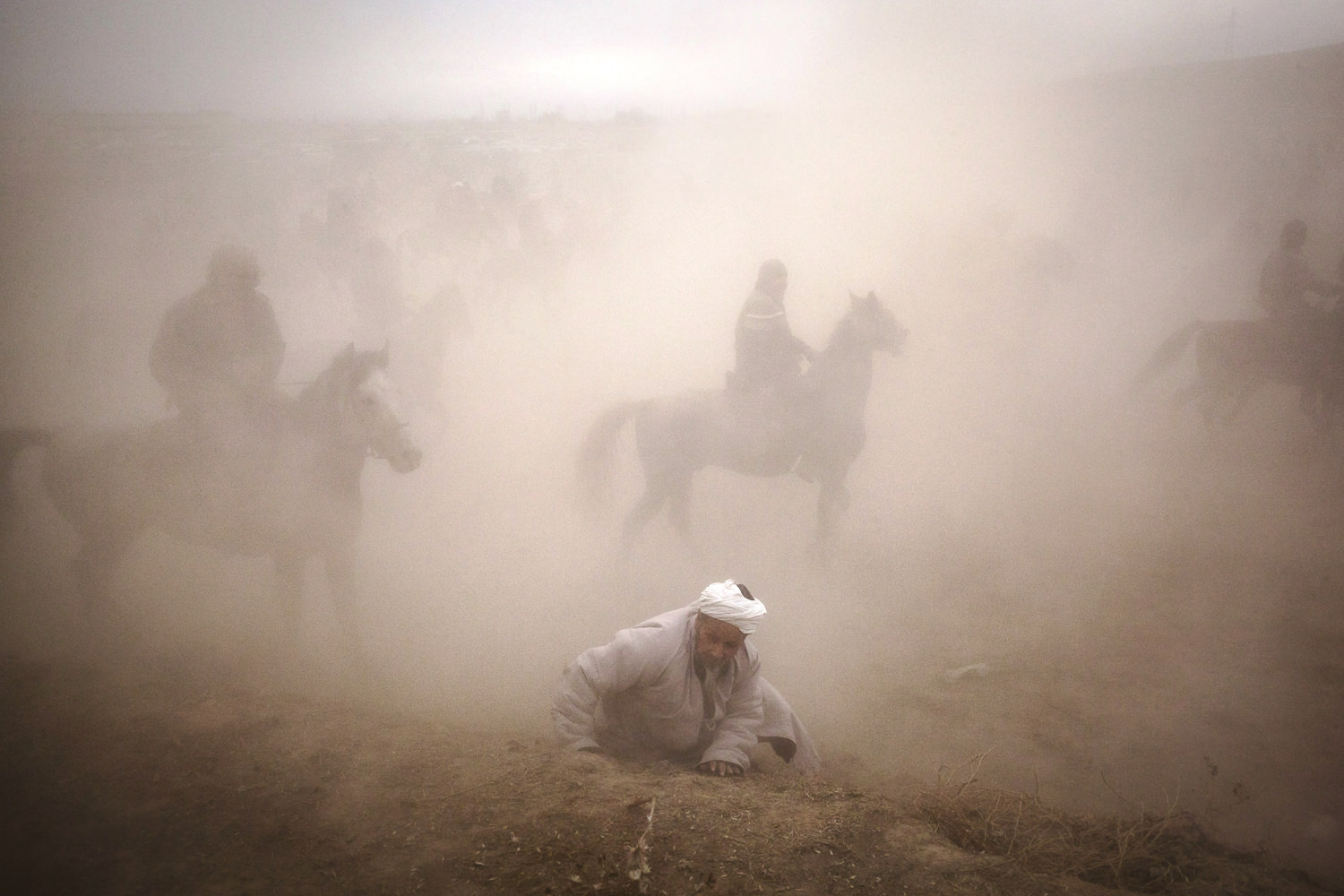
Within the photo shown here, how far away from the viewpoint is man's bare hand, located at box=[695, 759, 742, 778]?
9.94 feet

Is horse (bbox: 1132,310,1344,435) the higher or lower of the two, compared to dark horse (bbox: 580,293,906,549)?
higher

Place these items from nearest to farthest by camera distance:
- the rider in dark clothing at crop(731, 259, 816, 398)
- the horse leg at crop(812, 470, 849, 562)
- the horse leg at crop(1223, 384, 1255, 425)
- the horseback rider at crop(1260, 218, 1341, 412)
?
the rider in dark clothing at crop(731, 259, 816, 398)
the horse leg at crop(812, 470, 849, 562)
the horseback rider at crop(1260, 218, 1341, 412)
the horse leg at crop(1223, 384, 1255, 425)

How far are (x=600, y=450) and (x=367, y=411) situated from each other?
250 centimetres

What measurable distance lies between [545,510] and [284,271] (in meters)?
9.27

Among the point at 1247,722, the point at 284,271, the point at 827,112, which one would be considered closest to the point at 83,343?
the point at 284,271

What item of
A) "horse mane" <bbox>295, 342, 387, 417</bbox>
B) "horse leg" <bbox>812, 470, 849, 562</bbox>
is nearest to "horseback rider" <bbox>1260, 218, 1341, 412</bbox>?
"horse leg" <bbox>812, 470, 849, 562</bbox>

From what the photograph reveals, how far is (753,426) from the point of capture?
21.2 feet

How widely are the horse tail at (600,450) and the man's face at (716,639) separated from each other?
12.1 feet

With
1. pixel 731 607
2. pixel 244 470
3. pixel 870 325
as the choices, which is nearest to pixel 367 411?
pixel 244 470

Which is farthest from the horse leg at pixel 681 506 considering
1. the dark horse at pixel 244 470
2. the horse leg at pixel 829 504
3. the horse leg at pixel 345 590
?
the horse leg at pixel 345 590

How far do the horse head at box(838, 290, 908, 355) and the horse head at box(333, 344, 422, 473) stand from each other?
13.6 feet

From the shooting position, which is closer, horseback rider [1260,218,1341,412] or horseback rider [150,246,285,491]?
horseback rider [150,246,285,491]

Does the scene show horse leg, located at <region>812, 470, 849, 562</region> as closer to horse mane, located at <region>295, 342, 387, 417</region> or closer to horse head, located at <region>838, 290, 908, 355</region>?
horse head, located at <region>838, 290, 908, 355</region>

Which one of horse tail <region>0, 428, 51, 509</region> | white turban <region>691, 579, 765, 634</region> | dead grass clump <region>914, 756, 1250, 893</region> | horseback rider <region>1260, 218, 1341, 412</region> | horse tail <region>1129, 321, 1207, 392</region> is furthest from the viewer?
horse tail <region>1129, 321, 1207, 392</region>
